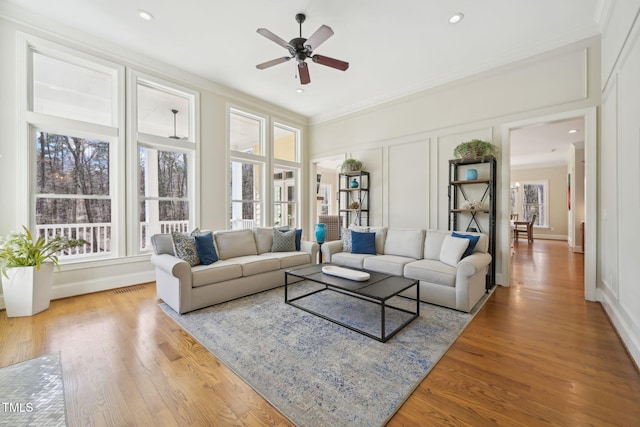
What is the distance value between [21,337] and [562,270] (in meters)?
7.65

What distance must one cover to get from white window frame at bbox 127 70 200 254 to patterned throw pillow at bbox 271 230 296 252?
1.49 meters

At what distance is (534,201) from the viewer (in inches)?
414

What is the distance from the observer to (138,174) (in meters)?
4.01

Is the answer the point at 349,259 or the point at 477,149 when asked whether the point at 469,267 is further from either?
the point at 477,149

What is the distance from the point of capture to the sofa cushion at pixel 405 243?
12.9 ft

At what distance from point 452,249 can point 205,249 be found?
126 inches

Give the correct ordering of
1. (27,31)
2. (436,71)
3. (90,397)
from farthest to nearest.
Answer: (436,71) → (27,31) → (90,397)

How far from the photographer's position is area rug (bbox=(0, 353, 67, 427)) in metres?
1.47

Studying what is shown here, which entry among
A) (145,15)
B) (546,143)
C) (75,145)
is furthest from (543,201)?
(75,145)

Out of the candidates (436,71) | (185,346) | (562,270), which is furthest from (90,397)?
(562,270)

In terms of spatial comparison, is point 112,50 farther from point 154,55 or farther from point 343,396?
point 343,396

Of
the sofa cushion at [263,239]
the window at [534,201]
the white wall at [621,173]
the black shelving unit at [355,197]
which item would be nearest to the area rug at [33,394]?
the sofa cushion at [263,239]

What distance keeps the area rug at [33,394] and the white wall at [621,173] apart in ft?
12.9

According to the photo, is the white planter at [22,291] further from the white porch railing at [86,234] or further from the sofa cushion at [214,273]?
the sofa cushion at [214,273]
